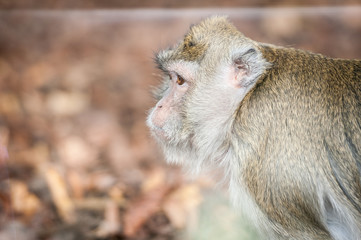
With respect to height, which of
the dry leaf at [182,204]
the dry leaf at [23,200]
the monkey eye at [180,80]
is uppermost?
the monkey eye at [180,80]

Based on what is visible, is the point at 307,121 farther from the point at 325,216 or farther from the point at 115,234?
the point at 115,234

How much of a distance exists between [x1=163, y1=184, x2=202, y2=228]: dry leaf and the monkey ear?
55.3 inches

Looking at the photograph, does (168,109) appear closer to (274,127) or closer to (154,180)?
(274,127)

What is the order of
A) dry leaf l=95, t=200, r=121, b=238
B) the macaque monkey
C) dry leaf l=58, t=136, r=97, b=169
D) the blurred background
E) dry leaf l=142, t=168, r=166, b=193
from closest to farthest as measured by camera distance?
the macaque monkey, dry leaf l=95, t=200, r=121, b=238, the blurred background, dry leaf l=142, t=168, r=166, b=193, dry leaf l=58, t=136, r=97, b=169

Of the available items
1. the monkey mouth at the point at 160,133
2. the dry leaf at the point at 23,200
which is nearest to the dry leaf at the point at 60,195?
the dry leaf at the point at 23,200

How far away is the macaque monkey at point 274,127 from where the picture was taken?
2.23 metres

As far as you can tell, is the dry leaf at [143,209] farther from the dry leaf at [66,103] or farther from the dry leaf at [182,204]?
the dry leaf at [66,103]

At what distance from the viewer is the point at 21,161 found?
4062mm

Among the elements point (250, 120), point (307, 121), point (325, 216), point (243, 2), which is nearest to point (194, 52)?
point (250, 120)

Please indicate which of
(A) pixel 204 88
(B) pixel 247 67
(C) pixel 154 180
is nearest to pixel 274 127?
(B) pixel 247 67

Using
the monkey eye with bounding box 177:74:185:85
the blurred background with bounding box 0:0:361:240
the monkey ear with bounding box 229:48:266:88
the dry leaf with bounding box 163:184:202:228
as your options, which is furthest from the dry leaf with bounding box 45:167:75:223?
the monkey ear with bounding box 229:48:266:88

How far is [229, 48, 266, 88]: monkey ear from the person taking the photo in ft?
7.73

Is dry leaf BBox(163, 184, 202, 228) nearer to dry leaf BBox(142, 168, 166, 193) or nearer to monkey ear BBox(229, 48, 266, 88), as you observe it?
dry leaf BBox(142, 168, 166, 193)

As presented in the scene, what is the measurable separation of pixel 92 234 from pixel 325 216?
1697mm
